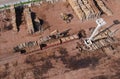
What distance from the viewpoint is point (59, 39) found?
51.8 metres

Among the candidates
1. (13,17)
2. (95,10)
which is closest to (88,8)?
(95,10)

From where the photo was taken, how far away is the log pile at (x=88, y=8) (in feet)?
184

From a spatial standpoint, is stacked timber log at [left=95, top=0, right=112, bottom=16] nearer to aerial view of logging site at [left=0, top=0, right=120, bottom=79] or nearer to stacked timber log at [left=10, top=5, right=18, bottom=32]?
aerial view of logging site at [left=0, top=0, right=120, bottom=79]

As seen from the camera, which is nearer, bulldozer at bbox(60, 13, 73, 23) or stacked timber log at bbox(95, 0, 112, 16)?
bulldozer at bbox(60, 13, 73, 23)

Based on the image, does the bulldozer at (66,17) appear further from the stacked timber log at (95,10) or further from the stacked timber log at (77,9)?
the stacked timber log at (95,10)

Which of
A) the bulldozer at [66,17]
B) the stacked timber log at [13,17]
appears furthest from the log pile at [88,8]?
the stacked timber log at [13,17]

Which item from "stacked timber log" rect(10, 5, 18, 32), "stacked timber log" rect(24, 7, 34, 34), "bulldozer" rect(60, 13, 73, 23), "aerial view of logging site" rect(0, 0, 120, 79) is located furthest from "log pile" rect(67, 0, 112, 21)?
"stacked timber log" rect(10, 5, 18, 32)

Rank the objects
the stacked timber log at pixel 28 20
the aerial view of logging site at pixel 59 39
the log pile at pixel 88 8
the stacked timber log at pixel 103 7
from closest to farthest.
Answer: the aerial view of logging site at pixel 59 39 < the stacked timber log at pixel 28 20 < the log pile at pixel 88 8 < the stacked timber log at pixel 103 7

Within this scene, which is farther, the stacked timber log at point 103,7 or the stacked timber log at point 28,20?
the stacked timber log at point 103,7

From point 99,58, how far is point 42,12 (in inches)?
734

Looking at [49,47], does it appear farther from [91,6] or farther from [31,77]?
[91,6]

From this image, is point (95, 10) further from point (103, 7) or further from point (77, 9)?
point (77, 9)

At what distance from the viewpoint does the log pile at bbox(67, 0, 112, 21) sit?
56062mm

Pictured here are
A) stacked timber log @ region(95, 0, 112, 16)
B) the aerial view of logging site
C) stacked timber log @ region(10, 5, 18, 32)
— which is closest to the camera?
the aerial view of logging site
